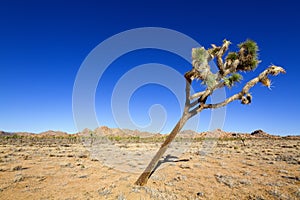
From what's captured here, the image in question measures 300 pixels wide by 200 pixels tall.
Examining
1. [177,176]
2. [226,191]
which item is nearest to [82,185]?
[177,176]

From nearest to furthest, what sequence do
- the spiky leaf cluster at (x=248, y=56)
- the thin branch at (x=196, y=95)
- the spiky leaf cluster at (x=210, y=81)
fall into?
the spiky leaf cluster at (x=210, y=81)
the thin branch at (x=196, y=95)
the spiky leaf cluster at (x=248, y=56)

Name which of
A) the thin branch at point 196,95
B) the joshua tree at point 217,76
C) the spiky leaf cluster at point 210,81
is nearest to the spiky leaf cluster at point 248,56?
the joshua tree at point 217,76

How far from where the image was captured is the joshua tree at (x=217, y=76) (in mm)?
7902

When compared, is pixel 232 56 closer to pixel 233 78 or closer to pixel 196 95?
pixel 233 78

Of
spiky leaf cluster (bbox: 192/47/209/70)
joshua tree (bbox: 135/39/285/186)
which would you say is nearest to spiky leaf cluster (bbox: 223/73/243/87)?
joshua tree (bbox: 135/39/285/186)

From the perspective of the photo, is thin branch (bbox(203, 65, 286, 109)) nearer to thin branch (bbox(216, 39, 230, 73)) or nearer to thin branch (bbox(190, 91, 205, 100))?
thin branch (bbox(190, 91, 205, 100))

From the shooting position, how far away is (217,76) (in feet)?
27.2

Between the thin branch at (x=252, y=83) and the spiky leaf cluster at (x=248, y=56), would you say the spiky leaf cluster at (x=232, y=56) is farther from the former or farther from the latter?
the thin branch at (x=252, y=83)

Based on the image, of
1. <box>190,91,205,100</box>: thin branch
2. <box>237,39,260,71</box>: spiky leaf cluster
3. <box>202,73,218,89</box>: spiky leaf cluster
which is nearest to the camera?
<box>202,73,218,89</box>: spiky leaf cluster

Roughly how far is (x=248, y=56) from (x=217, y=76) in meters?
1.56

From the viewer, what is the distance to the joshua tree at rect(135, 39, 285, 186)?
25.9 feet

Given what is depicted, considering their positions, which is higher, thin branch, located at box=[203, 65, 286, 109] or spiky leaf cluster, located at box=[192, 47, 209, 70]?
spiky leaf cluster, located at box=[192, 47, 209, 70]

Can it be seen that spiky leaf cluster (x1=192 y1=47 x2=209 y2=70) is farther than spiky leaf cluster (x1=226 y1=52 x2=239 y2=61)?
No

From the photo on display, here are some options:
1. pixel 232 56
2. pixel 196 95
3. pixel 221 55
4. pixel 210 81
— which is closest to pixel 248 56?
pixel 232 56
